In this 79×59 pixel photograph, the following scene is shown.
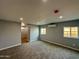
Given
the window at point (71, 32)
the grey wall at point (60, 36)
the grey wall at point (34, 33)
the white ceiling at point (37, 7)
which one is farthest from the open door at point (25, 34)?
the white ceiling at point (37, 7)

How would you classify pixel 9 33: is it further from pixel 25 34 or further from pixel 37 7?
pixel 37 7

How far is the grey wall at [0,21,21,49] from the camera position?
5.53 metres

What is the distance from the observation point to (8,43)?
606cm

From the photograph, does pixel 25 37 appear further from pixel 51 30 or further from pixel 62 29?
pixel 62 29

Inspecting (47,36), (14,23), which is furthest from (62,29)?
(14,23)

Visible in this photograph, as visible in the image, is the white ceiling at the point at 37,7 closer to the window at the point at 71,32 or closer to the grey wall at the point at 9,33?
the grey wall at the point at 9,33

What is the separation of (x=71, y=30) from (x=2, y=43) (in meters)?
5.43

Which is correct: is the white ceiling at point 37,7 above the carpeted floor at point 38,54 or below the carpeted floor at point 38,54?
above

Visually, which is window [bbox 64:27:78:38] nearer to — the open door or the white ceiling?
the white ceiling

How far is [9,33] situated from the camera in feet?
20.3

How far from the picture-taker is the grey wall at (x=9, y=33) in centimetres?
553

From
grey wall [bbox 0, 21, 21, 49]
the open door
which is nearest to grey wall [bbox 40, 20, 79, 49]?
the open door

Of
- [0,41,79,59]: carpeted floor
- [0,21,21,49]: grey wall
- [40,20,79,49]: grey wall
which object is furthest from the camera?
[40,20,79,49]: grey wall

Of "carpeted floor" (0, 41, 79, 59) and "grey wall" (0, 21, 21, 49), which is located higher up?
"grey wall" (0, 21, 21, 49)
